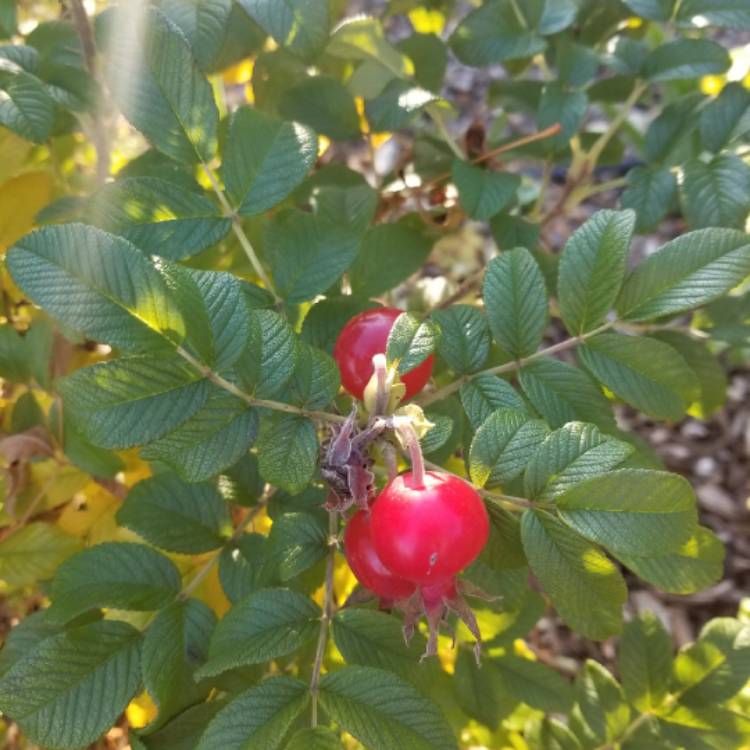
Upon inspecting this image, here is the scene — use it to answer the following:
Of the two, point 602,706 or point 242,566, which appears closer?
point 242,566

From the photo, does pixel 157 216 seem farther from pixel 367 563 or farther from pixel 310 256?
pixel 367 563

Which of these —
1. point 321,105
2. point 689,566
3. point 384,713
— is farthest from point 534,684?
point 321,105

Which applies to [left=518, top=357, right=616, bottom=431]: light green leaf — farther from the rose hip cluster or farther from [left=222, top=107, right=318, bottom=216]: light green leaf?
[left=222, top=107, right=318, bottom=216]: light green leaf

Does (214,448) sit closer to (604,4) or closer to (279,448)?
(279,448)

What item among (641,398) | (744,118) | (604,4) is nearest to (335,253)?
(641,398)

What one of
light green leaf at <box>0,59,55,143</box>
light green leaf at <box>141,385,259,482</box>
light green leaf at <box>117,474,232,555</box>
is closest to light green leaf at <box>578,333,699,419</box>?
light green leaf at <box>141,385,259,482</box>

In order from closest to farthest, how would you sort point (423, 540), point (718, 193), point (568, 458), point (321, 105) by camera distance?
point (423, 540) < point (568, 458) < point (718, 193) < point (321, 105)

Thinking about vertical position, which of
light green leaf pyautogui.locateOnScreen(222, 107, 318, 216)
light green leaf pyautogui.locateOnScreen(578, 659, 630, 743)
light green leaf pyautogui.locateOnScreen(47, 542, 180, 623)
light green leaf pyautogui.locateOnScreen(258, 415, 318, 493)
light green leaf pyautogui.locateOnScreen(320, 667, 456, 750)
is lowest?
light green leaf pyautogui.locateOnScreen(578, 659, 630, 743)
